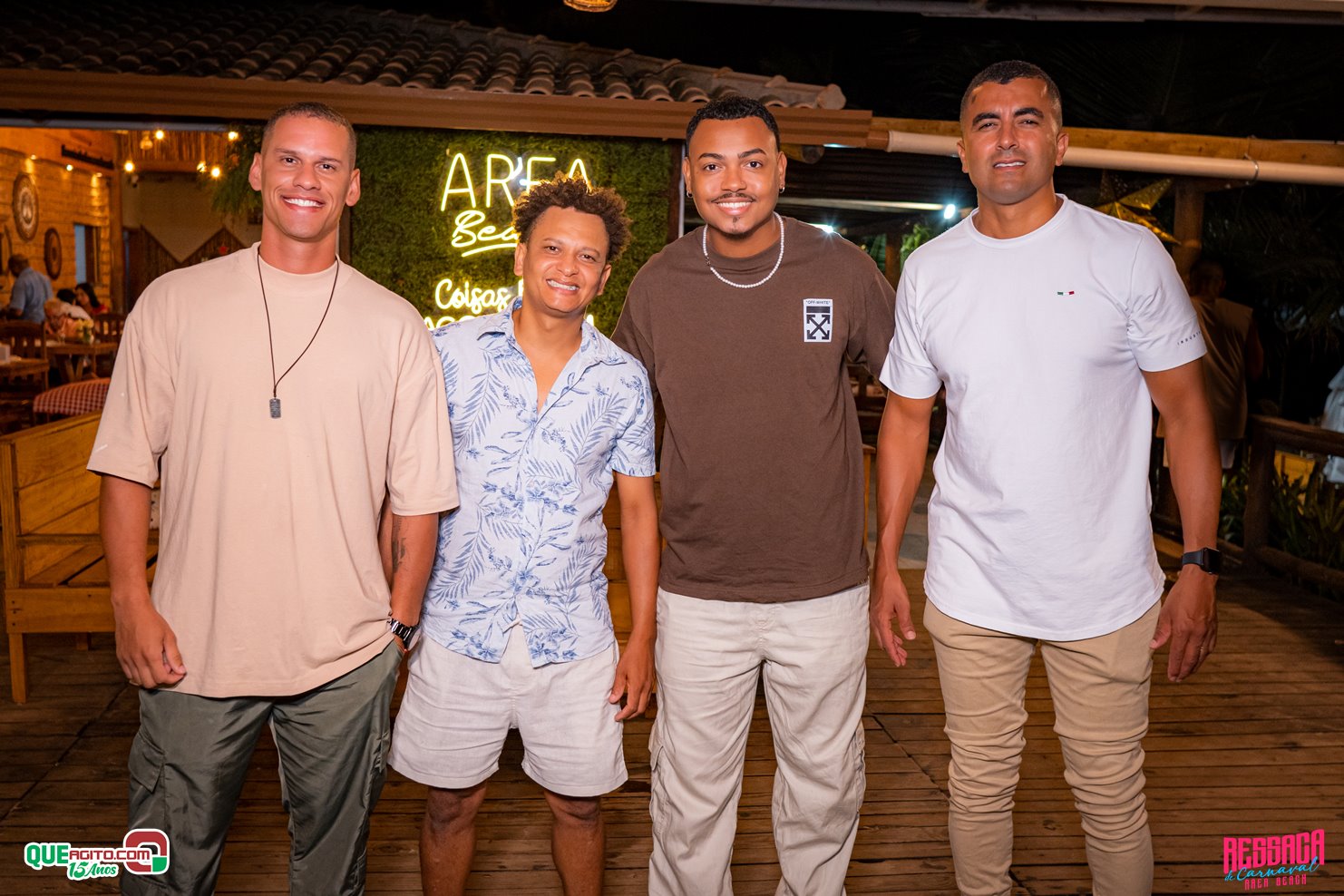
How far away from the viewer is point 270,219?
7.29 feet

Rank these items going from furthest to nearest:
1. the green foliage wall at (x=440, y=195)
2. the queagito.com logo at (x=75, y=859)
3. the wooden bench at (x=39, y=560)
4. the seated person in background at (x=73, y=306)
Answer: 1. the seated person in background at (x=73, y=306)
2. the green foliage wall at (x=440, y=195)
3. the wooden bench at (x=39, y=560)
4. the queagito.com logo at (x=75, y=859)

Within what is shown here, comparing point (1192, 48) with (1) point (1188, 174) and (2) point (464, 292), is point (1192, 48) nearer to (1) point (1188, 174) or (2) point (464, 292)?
(1) point (1188, 174)

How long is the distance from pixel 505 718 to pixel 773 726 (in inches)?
24.7

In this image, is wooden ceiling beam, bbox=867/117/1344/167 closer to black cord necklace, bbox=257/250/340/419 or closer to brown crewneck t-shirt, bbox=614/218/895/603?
brown crewneck t-shirt, bbox=614/218/895/603

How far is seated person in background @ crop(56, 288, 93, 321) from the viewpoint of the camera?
1148cm

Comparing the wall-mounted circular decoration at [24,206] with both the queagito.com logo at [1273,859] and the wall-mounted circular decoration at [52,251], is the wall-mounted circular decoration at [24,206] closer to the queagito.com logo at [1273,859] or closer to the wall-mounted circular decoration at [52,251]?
the wall-mounted circular decoration at [52,251]

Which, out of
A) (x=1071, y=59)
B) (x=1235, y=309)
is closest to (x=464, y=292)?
(x=1235, y=309)

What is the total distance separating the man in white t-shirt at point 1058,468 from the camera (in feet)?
7.72

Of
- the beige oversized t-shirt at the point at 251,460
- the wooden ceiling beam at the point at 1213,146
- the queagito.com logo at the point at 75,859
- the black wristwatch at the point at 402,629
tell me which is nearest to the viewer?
the beige oversized t-shirt at the point at 251,460

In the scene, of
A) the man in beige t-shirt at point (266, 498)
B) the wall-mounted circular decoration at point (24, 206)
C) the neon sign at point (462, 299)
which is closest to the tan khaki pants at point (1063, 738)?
the man in beige t-shirt at point (266, 498)

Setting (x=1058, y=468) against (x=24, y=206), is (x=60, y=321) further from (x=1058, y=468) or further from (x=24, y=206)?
(x=1058, y=468)

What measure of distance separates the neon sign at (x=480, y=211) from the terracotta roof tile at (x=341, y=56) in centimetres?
51

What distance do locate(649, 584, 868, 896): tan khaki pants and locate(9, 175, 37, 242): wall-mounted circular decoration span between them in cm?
1416

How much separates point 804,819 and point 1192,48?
10.0m
